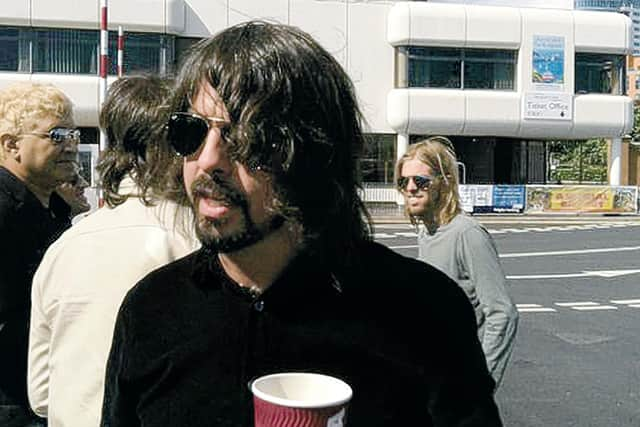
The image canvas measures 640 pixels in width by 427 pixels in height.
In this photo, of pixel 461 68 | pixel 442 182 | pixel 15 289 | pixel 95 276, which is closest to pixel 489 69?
pixel 461 68

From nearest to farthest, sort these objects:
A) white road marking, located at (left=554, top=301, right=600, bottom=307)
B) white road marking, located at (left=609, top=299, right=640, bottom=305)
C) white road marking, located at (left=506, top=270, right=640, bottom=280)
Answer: white road marking, located at (left=554, top=301, right=600, bottom=307)
white road marking, located at (left=609, top=299, right=640, bottom=305)
white road marking, located at (left=506, top=270, right=640, bottom=280)

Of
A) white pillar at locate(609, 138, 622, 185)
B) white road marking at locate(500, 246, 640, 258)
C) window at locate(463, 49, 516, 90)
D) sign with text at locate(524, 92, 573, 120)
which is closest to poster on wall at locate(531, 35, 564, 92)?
sign with text at locate(524, 92, 573, 120)

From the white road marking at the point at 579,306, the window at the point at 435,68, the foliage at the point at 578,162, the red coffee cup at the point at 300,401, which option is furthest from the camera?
the foliage at the point at 578,162

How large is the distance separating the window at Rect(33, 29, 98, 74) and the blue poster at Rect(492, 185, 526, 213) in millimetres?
14799

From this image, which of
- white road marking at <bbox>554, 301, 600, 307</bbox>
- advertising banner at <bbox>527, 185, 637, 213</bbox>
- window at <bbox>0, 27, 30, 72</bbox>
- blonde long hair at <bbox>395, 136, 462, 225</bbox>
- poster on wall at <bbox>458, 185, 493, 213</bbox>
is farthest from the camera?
advertising banner at <bbox>527, 185, 637, 213</bbox>

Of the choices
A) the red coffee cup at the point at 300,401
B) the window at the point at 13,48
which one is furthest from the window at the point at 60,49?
the red coffee cup at the point at 300,401

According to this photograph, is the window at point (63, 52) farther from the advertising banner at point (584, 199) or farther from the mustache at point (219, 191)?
the mustache at point (219, 191)

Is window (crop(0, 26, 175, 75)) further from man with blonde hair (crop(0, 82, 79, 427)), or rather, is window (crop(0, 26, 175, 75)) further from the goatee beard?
the goatee beard

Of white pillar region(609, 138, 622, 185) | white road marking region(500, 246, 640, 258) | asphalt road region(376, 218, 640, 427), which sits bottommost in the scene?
asphalt road region(376, 218, 640, 427)

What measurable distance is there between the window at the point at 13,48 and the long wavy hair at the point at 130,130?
28.4 m

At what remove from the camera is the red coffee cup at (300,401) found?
3.91 ft

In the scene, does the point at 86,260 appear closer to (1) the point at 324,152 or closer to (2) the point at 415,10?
(1) the point at 324,152

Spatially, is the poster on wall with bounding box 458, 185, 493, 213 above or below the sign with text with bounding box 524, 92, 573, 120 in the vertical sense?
below

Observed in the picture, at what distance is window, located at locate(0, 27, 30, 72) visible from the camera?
2869 centimetres
